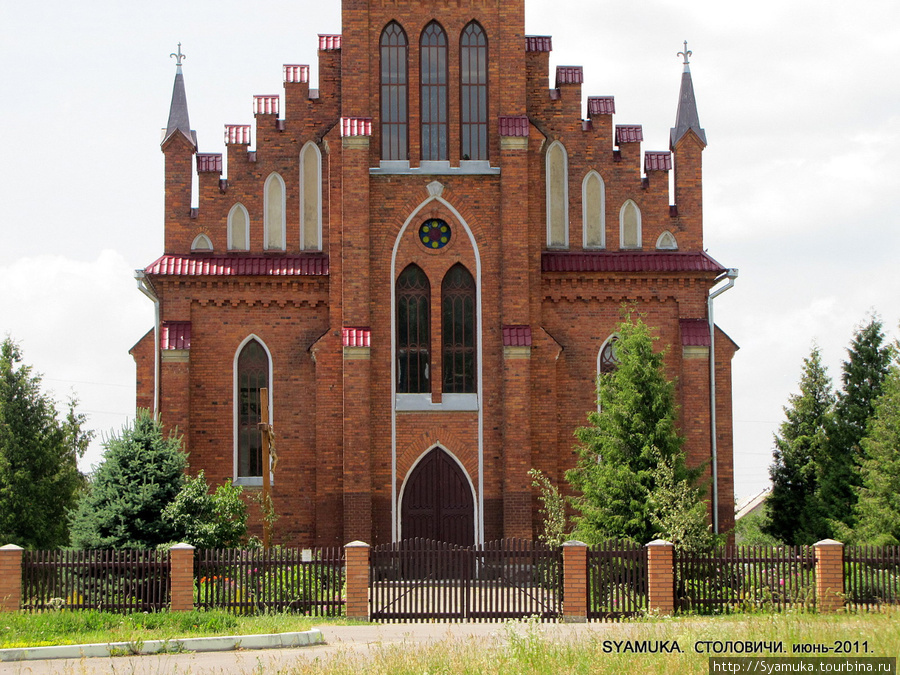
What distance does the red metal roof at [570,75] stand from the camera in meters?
27.4

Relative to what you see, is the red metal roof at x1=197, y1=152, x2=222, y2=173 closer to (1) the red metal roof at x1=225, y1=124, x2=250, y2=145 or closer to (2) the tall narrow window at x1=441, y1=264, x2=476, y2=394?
(1) the red metal roof at x1=225, y1=124, x2=250, y2=145

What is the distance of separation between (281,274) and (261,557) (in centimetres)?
875

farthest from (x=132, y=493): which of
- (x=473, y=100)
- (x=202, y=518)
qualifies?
(x=473, y=100)

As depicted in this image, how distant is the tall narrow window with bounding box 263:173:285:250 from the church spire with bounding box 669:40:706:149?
903 cm

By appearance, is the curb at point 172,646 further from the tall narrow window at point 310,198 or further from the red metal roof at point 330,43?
the red metal roof at point 330,43

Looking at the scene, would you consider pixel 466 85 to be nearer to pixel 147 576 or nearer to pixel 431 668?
pixel 147 576

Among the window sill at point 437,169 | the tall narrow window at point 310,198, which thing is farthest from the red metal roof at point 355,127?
the tall narrow window at point 310,198

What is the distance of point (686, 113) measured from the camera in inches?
1091

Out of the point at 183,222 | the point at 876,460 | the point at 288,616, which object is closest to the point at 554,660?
the point at 288,616

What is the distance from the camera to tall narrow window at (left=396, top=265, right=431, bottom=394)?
26.2m

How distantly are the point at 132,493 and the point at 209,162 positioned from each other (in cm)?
899

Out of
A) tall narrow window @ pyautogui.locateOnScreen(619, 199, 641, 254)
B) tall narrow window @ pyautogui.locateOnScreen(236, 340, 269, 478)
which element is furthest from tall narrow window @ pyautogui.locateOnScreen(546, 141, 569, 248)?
tall narrow window @ pyautogui.locateOnScreen(236, 340, 269, 478)

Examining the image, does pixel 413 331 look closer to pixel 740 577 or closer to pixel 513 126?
pixel 513 126

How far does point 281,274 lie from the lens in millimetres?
26656
